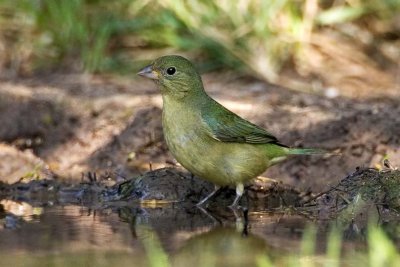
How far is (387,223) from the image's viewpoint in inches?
258

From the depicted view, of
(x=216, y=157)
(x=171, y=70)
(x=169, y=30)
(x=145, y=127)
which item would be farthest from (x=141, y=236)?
(x=169, y=30)

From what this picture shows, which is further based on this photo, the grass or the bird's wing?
the grass

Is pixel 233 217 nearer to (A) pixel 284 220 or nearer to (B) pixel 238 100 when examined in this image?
(A) pixel 284 220

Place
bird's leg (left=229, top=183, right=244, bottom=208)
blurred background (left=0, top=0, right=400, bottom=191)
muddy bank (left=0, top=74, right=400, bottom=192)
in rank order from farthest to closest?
1. blurred background (left=0, top=0, right=400, bottom=191)
2. muddy bank (left=0, top=74, right=400, bottom=192)
3. bird's leg (left=229, top=183, right=244, bottom=208)

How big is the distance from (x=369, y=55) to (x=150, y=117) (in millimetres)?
3011

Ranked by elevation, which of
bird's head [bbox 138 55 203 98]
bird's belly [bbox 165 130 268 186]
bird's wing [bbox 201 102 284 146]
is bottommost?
bird's belly [bbox 165 130 268 186]

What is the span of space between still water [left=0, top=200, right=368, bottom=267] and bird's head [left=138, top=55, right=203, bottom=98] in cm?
89

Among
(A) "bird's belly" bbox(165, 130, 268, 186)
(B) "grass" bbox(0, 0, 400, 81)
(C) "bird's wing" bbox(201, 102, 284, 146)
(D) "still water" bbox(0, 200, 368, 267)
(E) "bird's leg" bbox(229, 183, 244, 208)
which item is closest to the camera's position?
(D) "still water" bbox(0, 200, 368, 267)

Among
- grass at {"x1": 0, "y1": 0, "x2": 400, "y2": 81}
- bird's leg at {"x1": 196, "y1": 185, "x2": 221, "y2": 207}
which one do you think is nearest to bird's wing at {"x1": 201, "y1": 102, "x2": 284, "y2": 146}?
bird's leg at {"x1": 196, "y1": 185, "x2": 221, "y2": 207}

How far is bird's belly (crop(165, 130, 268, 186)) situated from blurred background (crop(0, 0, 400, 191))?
893 millimetres

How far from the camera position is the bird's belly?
23.4 ft

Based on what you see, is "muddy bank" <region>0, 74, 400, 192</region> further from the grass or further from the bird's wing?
the bird's wing

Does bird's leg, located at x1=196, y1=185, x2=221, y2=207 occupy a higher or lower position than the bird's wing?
lower

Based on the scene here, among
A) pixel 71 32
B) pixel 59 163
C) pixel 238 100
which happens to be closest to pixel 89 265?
pixel 59 163
